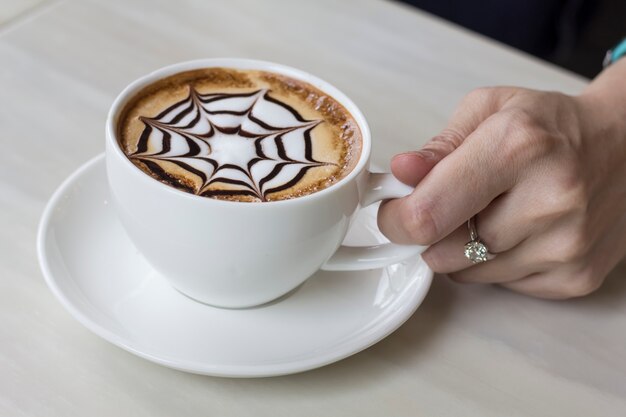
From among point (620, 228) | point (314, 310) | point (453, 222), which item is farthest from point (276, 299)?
point (620, 228)

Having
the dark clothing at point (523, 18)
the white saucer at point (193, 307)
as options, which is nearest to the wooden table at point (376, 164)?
the white saucer at point (193, 307)

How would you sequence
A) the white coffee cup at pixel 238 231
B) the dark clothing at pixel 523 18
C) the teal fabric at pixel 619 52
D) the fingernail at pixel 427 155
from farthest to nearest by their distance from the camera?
the dark clothing at pixel 523 18 → the teal fabric at pixel 619 52 → the fingernail at pixel 427 155 → the white coffee cup at pixel 238 231

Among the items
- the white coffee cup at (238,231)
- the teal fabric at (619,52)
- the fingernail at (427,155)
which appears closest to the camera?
the white coffee cup at (238,231)

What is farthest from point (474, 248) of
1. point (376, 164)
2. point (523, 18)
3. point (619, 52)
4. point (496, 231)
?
point (523, 18)

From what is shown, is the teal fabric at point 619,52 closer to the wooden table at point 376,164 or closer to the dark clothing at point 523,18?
the wooden table at point 376,164

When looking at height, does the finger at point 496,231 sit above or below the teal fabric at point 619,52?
below

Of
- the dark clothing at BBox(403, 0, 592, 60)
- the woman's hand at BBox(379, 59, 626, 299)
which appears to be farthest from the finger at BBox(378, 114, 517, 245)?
the dark clothing at BBox(403, 0, 592, 60)

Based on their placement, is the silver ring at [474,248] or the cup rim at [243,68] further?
the silver ring at [474,248]

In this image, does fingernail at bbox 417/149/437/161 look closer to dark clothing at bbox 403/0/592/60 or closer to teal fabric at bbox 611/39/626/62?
teal fabric at bbox 611/39/626/62
